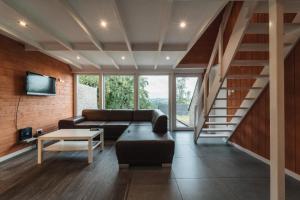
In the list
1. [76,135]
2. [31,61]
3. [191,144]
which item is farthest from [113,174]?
[31,61]

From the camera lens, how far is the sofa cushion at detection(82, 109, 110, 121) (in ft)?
21.3

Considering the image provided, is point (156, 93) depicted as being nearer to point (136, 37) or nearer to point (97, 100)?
point (97, 100)

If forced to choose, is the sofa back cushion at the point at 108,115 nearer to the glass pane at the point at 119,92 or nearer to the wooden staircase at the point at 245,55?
the glass pane at the point at 119,92

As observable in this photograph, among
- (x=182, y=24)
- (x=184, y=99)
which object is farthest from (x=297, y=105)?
(x=184, y=99)

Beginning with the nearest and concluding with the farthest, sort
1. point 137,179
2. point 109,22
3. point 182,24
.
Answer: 1. point 137,179
2. point 109,22
3. point 182,24

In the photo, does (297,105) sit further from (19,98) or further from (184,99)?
(19,98)

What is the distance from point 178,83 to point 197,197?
17.8ft

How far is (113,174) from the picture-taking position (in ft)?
10.3

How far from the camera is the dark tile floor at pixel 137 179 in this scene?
2479 millimetres

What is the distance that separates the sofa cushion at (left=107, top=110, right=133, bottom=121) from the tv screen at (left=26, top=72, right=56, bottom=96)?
1836mm

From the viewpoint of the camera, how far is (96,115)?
6.51 meters

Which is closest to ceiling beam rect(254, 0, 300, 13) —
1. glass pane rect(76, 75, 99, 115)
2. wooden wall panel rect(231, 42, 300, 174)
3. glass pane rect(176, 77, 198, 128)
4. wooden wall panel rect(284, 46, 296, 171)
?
wooden wall panel rect(231, 42, 300, 174)

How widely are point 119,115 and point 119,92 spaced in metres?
1.33

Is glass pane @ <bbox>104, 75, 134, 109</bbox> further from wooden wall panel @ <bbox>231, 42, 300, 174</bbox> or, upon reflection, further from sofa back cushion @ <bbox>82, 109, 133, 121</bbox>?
wooden wall panel @ <bbox>231, 42, 300, 174</bbox>
